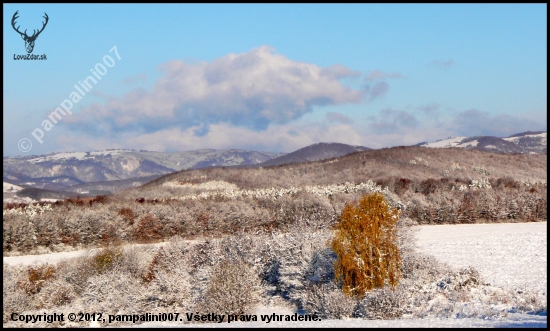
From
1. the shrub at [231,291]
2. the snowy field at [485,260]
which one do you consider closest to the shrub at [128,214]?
the snowy field at [485,260]

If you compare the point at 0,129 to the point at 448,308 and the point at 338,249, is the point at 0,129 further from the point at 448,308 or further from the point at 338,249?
the point at 448,308

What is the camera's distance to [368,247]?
55.1 ft

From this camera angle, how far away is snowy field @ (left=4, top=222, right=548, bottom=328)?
12.4 m

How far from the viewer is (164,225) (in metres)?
32.8

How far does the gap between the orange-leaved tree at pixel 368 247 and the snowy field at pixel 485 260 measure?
102 inches

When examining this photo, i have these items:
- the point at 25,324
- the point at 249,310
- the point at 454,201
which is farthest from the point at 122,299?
the point at 454,201

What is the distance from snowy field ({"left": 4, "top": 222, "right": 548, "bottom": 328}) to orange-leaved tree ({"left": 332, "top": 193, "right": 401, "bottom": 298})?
8.47ft

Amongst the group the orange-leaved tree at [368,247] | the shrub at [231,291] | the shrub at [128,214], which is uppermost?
the shrub at [128,214]

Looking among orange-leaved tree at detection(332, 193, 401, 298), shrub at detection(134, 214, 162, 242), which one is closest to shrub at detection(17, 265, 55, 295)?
shrub at detection(134, 214, 162, 242)

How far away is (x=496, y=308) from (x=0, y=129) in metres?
15.4

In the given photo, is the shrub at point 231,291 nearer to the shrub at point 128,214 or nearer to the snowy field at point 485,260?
the snowy field at point 485,260

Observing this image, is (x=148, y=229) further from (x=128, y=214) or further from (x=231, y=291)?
(x=231, y=291)

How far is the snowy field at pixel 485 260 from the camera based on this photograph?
12359 mm

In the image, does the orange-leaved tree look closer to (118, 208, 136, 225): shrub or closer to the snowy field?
the snowy field
